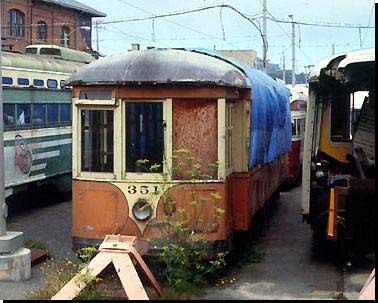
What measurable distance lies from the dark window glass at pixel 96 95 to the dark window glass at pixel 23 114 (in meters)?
4.55

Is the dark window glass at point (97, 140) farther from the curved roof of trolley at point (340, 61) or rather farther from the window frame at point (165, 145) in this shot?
the curved roof of trolley at point (340, 61)

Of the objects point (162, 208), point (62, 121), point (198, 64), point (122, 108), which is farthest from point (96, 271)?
point (62, 121)

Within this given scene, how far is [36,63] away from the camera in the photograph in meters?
13.5

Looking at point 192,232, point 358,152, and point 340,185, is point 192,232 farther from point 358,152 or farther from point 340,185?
point 358,152

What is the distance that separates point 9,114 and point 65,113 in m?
2.60

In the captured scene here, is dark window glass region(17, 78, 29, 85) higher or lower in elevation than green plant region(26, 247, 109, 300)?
higher

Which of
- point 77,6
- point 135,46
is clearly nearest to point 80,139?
point 135,46

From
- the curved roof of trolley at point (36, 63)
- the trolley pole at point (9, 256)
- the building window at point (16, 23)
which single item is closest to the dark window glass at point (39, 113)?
the curved roof of trolley at point (36, 63)

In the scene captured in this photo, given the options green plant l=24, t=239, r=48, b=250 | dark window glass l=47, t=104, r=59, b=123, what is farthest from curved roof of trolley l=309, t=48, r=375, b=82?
dark window glass l=47, t=104, r=59, b=123

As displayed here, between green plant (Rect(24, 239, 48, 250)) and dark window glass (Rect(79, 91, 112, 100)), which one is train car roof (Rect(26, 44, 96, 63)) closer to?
green plant (Rect(24, 239, 48, 250))

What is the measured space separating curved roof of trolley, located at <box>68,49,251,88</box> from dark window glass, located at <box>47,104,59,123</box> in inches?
222

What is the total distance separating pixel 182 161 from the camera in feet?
26.6

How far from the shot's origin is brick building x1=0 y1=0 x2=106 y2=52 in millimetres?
38219

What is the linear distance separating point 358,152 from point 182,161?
3.31 meters
